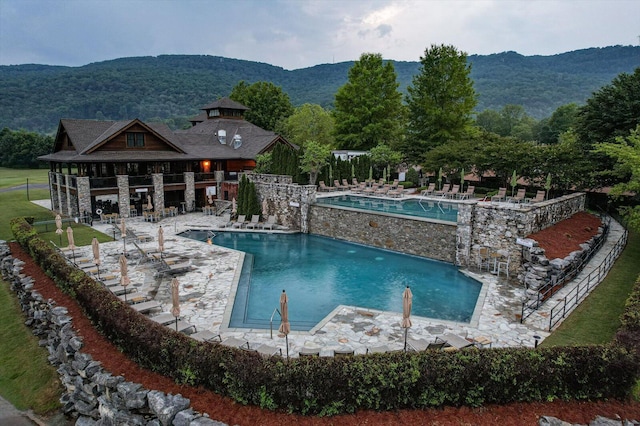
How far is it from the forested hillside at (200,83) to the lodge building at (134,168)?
209ft

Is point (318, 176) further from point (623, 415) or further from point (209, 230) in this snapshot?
point (623, 415)

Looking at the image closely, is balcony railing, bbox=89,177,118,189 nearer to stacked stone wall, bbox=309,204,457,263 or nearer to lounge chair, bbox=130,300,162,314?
stacked stone wall, bbox=309,204,457,263

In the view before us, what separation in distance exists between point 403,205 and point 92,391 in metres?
21.6

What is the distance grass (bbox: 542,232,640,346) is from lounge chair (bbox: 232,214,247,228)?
68.1 ft

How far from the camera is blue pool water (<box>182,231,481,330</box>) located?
14.1 metres

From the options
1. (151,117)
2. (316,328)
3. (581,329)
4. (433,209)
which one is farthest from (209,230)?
(151,117)

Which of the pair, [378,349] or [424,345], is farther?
[378,349]

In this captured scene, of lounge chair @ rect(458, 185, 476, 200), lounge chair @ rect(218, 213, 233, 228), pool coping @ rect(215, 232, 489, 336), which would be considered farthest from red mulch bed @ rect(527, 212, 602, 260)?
lounge chair @ rect(218, 213, 233, 228)

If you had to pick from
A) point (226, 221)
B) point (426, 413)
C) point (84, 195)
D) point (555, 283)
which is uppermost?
point (84, 195)

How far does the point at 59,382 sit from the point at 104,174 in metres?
22.8

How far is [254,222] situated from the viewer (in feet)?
92.4

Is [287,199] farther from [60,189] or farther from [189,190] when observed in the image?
[60,189]

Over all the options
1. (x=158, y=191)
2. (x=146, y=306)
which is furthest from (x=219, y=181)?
(x=146, y=306)

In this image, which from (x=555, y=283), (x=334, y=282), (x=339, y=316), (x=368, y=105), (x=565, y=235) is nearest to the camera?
(x=339, y=316)
